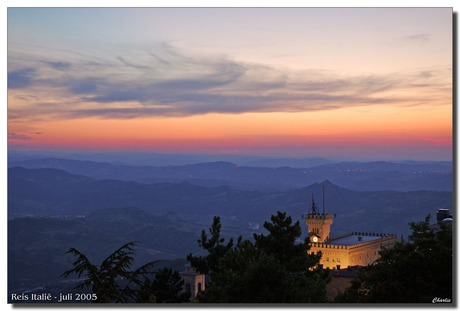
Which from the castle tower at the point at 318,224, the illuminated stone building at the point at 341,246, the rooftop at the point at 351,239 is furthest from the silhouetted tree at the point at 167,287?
the castle tower at the point at 318,224

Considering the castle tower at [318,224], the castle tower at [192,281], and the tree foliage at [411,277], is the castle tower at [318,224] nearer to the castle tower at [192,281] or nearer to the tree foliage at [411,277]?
the castle tower at [192,281]

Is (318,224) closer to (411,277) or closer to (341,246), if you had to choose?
(341,246)

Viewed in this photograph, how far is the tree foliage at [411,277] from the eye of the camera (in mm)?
23750

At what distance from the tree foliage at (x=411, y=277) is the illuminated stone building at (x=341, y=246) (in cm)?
4908

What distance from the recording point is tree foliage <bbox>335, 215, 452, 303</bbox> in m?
23.8

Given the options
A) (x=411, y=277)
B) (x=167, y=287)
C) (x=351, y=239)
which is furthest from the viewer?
(x=351, y=239)

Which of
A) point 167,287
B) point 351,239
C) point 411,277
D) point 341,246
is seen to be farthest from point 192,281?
point 351,239

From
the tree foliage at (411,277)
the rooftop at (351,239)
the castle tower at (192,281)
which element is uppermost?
the tree foliage at (411,277)

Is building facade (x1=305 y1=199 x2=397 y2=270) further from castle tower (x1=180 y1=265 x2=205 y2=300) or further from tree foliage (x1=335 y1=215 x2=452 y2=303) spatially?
tree foliage (x1=335 y1=215 x2=452 y2=303)

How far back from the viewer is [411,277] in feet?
79.5

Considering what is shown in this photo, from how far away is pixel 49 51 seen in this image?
30984 millimetres

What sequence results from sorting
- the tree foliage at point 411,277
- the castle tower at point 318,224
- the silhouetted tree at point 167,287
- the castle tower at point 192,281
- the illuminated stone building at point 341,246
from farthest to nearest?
the castle tower at point 318,224 < the illuminated stone building at point 341,246 < the castle tower at point 192,281 < the silhouetted tree at point 167,287 < the tree foliage at point 411,277

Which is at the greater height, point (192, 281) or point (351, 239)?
point (351, 239)

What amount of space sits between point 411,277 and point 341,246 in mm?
60360
